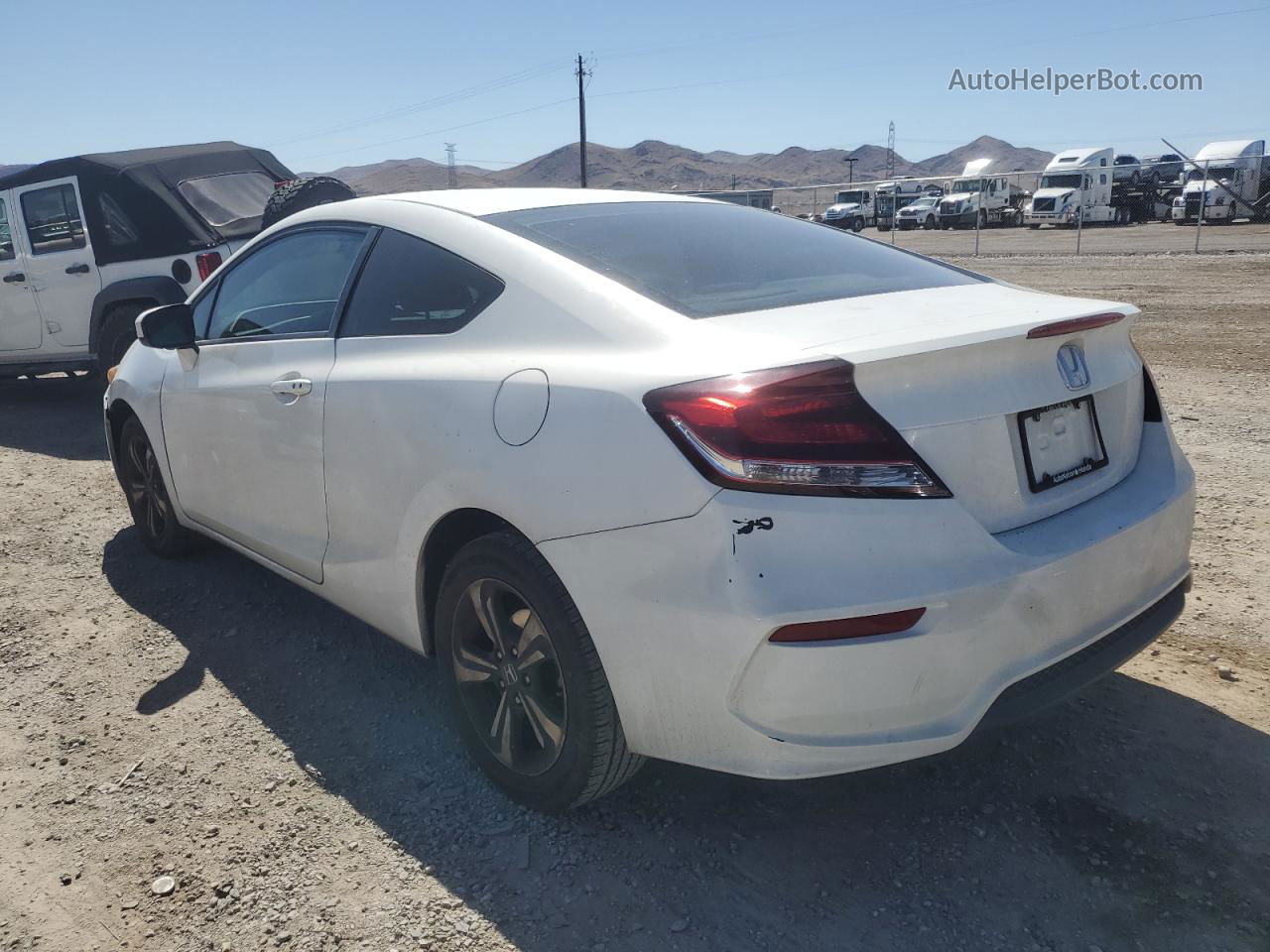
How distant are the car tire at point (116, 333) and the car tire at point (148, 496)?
356cm

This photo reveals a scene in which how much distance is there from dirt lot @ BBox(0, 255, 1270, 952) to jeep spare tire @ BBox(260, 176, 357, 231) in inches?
182

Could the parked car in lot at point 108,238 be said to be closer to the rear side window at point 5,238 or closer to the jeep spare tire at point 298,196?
the rear side window at point 5,238

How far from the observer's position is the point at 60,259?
8.27 metres

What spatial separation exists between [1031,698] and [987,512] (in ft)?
1.43

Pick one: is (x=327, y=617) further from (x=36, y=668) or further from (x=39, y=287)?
(x=39, y=287)

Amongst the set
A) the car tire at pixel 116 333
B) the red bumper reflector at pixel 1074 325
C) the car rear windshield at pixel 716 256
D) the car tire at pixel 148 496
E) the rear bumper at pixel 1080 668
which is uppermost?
the car rear windshield at pixel 716 256

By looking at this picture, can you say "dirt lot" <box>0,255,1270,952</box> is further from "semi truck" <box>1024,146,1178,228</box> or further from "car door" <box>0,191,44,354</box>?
"semi truck" <box>1024,146,1178,228</box>

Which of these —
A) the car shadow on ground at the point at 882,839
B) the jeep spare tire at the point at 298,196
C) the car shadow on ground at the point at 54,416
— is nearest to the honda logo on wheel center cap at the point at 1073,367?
the car shadow on ground at the point at 882,839

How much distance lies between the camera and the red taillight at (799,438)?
6.75ft

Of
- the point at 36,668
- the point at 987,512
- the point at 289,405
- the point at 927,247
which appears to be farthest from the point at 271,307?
the point at 927,247

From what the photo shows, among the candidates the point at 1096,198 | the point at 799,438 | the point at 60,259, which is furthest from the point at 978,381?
the point at 1096,198

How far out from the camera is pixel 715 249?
300 cm

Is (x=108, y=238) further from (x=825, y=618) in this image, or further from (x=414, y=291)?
(x=825, y=618)

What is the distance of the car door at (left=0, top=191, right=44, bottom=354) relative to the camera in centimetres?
855
